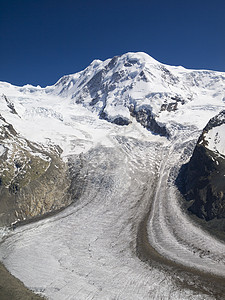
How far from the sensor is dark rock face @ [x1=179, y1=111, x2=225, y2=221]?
39.9 metres

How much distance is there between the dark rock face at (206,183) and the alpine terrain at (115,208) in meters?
0.21

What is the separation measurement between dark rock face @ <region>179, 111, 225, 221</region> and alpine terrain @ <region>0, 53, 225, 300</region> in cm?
A: 21

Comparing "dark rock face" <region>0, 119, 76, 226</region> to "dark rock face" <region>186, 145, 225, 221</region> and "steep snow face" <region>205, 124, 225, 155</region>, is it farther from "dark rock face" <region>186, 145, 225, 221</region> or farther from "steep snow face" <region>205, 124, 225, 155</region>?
"steep snow face" <region>205, 124, 225, 155</region>

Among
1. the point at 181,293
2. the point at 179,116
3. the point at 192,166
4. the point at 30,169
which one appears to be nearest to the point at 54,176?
the point at 30,169

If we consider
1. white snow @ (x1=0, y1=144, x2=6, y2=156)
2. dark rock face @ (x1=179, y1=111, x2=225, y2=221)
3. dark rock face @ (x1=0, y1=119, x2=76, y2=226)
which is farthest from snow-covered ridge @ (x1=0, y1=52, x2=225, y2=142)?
white snow @ (x1=0, y1=144, x2=6, y2=156)

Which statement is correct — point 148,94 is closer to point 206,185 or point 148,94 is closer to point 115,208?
point 206,185

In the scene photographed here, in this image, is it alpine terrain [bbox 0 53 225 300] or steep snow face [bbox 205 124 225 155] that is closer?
alpine terrain [bbox 0 53 225 300]

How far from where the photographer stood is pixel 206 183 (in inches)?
1806

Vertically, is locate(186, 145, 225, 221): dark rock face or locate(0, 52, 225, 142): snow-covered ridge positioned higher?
locate(0, 52, 225, 142): snow-covered ridge

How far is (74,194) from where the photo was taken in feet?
174

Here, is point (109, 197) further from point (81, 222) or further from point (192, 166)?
point (192, 166)

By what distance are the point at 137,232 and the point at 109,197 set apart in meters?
14.2

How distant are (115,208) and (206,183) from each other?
17.5 metres

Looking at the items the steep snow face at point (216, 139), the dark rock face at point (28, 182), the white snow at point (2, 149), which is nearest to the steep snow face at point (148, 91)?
the steep snow face at point (216, 139)
